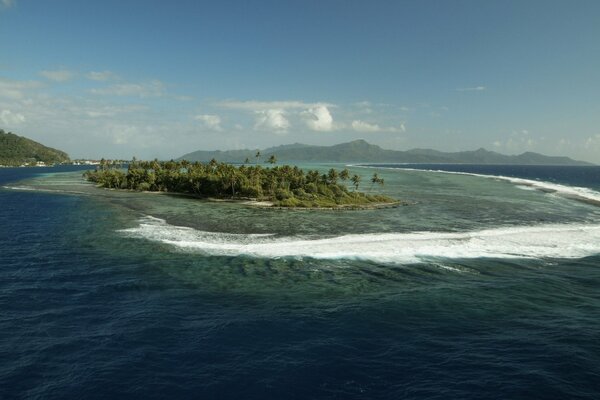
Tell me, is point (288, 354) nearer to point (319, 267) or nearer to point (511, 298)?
point (319, 267)

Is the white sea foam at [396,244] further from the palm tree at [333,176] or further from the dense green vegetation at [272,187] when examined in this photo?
the palm tree at [333,176]

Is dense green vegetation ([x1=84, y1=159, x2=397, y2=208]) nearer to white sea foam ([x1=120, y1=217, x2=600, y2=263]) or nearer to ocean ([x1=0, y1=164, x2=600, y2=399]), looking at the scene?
white sea foam ([x1=120, y1=217, x2=600, y2=263])

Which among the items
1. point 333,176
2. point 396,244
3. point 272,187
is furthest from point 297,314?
point 333,176

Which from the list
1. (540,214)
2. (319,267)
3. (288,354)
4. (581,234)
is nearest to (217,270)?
(319,267)

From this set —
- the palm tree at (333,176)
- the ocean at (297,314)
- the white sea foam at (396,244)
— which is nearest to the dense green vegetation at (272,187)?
the palm tree at (333,176)

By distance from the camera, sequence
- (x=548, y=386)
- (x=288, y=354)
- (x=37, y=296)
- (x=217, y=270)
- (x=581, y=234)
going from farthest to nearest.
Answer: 1. (x=581, y=234)
2. (x=217, y=270)
3. (x=37, y=296)
4. (x=288, y=354)
5. (x=548, y=386)
